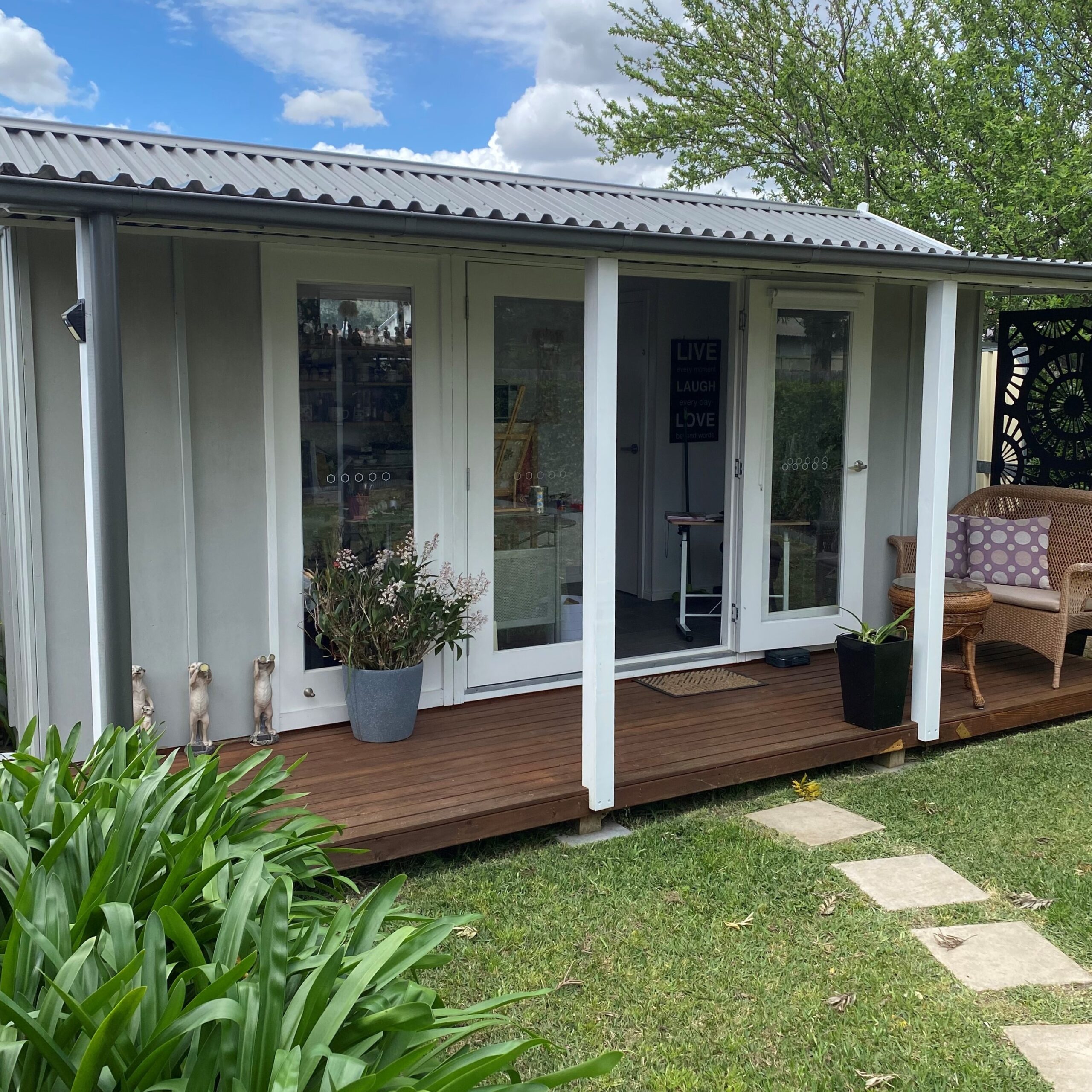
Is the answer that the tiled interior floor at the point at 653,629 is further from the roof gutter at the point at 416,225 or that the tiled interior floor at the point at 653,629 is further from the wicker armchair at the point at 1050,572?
the roof gutter at the point at 416,225

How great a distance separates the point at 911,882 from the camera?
375 cm

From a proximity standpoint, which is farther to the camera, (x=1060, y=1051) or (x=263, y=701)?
(x=263, y=701)

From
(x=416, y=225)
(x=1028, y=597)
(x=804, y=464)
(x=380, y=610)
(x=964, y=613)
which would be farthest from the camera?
(x=804, y=464)

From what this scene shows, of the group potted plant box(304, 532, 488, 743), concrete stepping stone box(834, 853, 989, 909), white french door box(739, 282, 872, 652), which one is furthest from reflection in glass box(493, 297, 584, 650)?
concrete stepping stone box(834, 853, 989, 909)

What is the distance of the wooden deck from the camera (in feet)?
12.8

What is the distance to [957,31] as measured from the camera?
45.3ft

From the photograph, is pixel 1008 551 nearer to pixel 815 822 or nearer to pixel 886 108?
pixel 815 822

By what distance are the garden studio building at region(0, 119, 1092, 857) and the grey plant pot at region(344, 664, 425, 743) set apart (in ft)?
0.38

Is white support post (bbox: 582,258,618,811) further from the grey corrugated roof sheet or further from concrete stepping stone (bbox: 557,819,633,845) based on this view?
the grey corrugated roof sheet

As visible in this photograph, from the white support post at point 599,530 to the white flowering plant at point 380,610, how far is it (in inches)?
31.2

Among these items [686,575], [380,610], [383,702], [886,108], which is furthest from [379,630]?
[886,108]

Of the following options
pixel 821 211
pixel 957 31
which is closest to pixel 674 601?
pixel 821 211

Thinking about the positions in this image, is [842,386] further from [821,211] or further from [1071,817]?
[1071,817]

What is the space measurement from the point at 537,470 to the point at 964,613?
2.15m
